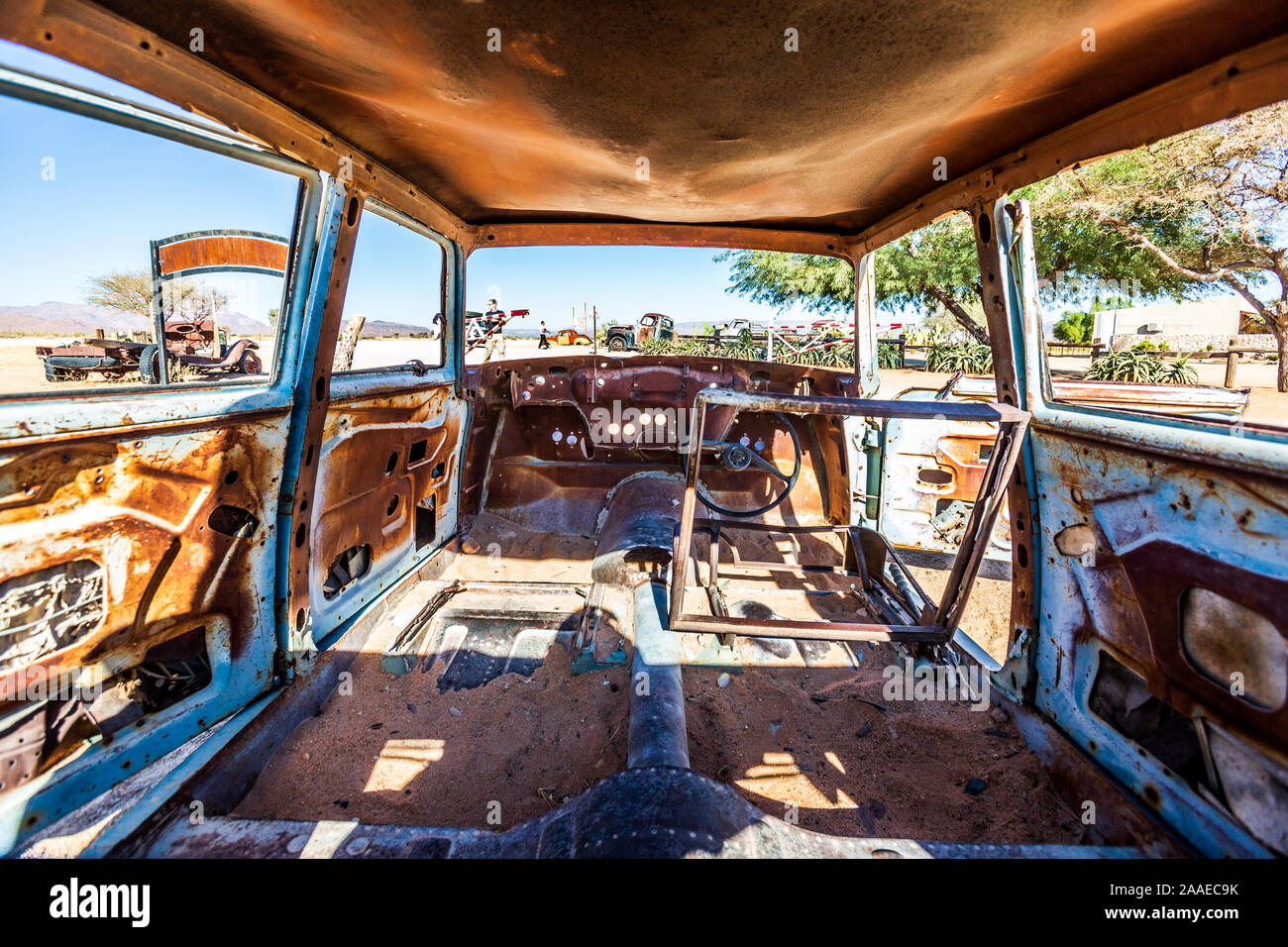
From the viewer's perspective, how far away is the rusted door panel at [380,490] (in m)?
2.20

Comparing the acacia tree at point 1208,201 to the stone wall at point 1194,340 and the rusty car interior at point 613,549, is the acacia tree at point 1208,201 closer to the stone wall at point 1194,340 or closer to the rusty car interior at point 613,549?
the rusty car interior at point 613,549

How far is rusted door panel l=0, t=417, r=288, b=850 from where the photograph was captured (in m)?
1.27

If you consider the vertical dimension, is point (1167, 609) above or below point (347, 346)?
below

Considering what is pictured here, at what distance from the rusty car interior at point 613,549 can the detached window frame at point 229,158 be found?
0.5 inches

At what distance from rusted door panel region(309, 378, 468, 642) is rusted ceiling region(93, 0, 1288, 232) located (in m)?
1.10

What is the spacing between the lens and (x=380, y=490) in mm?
2602

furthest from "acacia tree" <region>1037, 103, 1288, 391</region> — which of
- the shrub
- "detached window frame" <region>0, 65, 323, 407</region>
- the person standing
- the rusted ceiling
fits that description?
→ the person standing

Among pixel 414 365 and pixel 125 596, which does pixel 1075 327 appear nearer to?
pixel 414 365

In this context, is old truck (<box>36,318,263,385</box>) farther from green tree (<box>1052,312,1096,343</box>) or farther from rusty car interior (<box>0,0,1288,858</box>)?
green tree (<box>1052,312,1096,343</box>)

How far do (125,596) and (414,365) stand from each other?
1764mm

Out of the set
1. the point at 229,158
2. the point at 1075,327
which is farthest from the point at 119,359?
the point at 1075,327

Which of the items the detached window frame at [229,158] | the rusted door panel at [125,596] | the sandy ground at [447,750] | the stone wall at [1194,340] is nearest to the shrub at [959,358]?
the stone wall at [1194,340]

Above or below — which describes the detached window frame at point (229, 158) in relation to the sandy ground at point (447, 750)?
above
